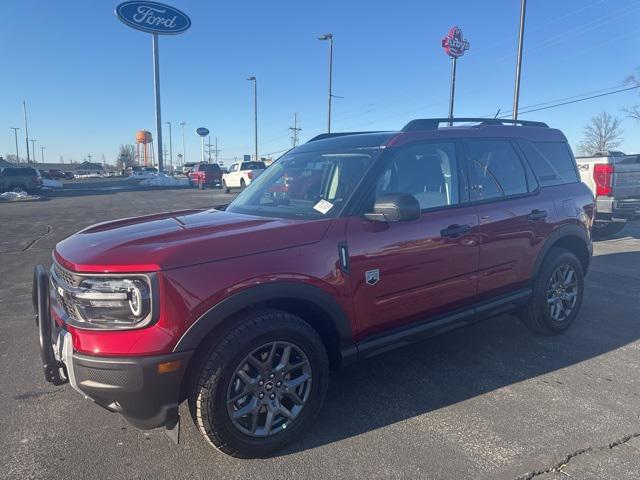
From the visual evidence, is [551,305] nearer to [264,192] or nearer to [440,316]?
[440,316]

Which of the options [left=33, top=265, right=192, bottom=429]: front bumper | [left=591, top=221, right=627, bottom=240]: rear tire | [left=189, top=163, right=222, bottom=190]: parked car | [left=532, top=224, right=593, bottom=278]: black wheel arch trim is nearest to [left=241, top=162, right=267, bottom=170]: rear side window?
[left=189, top=163, right=222, bottom=190]: parked car

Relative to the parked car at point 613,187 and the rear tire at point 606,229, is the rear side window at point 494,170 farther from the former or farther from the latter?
the rear tire at point 606,229

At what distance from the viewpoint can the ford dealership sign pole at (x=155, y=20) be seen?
34.7 meters

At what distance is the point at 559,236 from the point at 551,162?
757 mm

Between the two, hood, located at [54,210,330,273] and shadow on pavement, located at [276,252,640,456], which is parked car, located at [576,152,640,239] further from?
hood, located at [54,210,330,273]

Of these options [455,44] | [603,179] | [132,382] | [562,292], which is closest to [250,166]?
[455,44]

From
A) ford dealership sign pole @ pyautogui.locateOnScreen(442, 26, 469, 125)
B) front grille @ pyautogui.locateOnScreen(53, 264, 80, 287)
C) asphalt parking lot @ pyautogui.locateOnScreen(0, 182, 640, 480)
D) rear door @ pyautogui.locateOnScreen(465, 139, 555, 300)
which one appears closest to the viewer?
front grille @ pyautogui.locateOnScreen(53, 264, 80, 287)

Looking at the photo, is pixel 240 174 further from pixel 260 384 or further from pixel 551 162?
pixel 260 384

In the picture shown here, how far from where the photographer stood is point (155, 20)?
36.0 metres

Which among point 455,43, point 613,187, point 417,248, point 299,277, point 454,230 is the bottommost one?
point 299,277

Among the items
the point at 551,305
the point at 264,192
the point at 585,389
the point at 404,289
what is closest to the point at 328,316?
the point at 404,289

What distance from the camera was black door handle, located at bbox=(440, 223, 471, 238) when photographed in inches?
139

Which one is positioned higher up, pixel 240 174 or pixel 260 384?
pixel 240 174

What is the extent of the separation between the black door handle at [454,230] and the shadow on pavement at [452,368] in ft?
3.53
